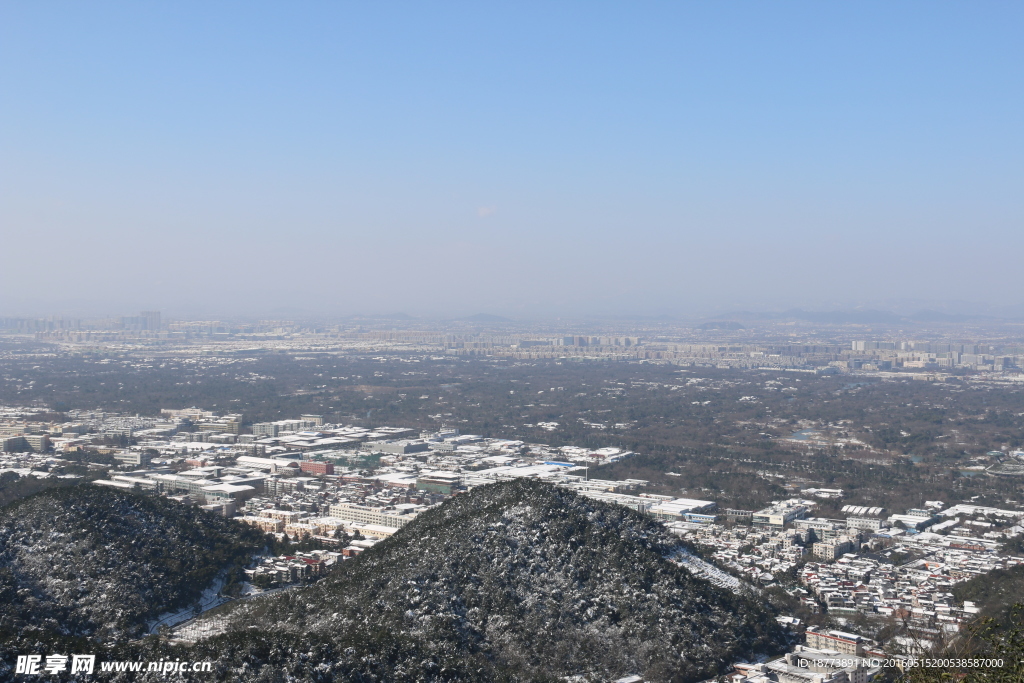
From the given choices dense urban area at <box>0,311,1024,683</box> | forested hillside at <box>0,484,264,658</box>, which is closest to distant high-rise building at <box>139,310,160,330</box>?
dense urban area at <box>0,311,1024,683</box>

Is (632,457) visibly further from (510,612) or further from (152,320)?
(152,320)

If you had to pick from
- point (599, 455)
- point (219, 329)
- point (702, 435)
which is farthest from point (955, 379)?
point (219, 329)

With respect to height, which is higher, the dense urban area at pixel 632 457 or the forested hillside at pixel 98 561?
the forested hillside at pixel 98 561

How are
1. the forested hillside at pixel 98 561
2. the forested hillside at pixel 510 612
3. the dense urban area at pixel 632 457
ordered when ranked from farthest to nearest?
the dense urban area at pixel 632 457, the forested hillside at pixel 98 561, the forested hillside at pixel 510 612

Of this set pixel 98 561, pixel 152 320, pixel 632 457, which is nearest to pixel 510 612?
pixel 98 561

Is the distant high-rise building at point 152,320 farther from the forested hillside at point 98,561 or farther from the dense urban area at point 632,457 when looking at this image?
the forested hillside at point 98,561

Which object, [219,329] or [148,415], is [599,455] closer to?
[148,415]

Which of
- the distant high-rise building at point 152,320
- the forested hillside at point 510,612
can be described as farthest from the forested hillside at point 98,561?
the distant high-rise building at point 152,320
